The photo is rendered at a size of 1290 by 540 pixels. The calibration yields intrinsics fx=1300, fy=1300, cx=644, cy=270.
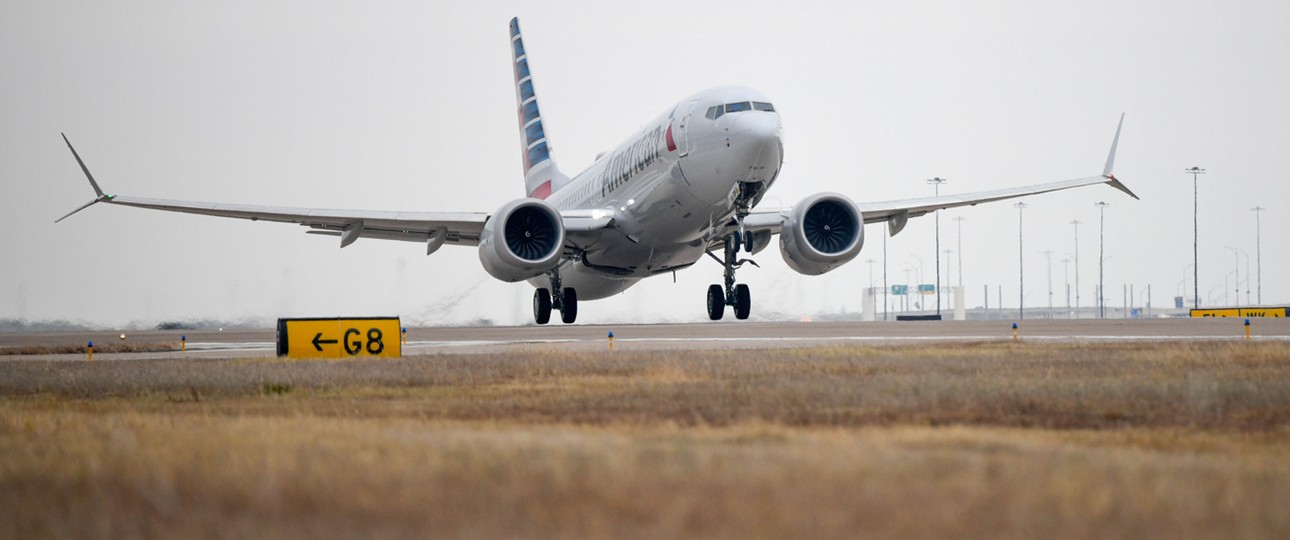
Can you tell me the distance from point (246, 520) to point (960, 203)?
3665 centimetres

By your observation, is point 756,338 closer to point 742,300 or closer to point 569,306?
point 742,300

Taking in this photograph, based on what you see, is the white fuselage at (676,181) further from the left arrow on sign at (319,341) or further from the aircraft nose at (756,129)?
the left arrow on sign at (319,341)

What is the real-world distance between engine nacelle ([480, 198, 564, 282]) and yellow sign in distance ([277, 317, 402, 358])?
10.2 meters

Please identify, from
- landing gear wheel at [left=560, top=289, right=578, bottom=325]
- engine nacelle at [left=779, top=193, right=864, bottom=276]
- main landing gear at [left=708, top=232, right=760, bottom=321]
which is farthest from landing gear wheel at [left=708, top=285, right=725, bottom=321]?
landing gear wheel at [left=560, top=289, right=578, bottom=325]

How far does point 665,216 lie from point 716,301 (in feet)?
18.9

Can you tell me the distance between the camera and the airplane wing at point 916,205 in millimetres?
37406

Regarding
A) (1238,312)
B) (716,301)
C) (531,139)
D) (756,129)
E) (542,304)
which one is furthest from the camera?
(1238,312)

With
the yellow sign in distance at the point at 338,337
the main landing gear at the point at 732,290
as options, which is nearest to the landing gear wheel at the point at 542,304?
the main landing gear at the point at 732,290

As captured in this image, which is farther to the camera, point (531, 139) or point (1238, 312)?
point (1238, 312)

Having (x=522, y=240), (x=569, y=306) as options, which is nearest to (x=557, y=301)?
(x=569, y=306)

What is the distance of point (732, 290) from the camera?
3572cm

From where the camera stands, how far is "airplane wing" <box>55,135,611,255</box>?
3550 centimetres

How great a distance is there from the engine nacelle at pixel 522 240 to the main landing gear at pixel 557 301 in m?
4.36

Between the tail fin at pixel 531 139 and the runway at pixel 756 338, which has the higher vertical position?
the tail fin at pixel 531 139
